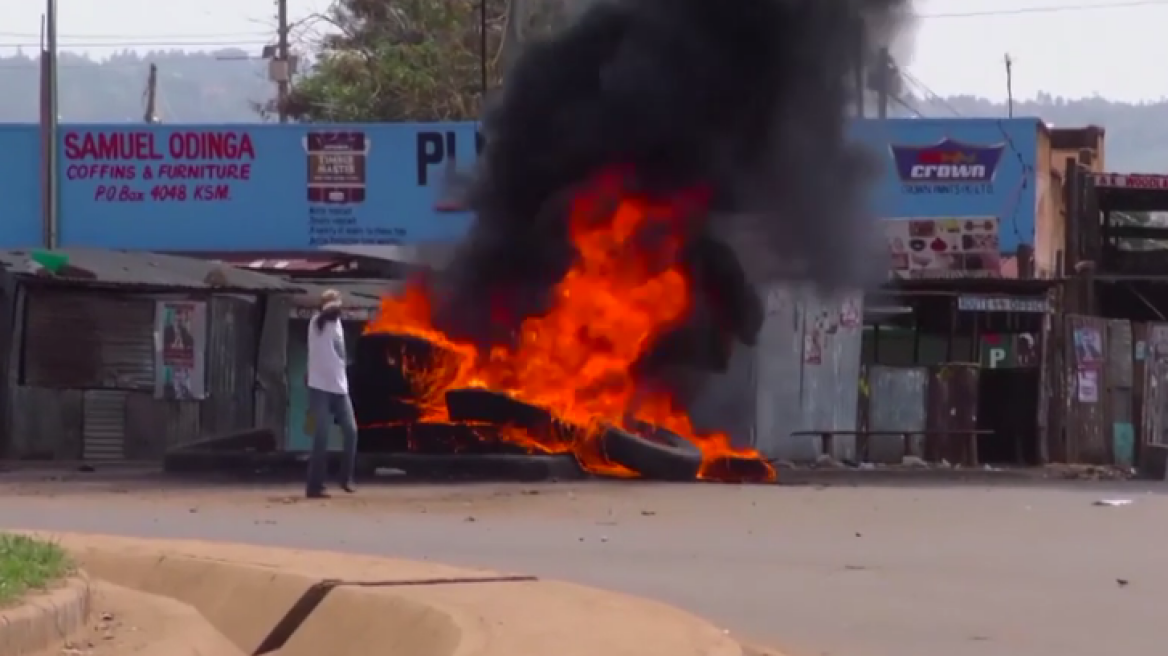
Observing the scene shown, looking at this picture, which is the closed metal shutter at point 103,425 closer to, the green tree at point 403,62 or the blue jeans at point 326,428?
the blue jeans at point 326,428

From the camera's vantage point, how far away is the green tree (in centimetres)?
3791

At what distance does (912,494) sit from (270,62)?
93.0 ft

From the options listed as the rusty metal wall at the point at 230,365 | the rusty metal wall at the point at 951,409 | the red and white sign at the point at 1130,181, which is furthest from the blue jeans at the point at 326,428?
the red and white sign at the point at 1130,181

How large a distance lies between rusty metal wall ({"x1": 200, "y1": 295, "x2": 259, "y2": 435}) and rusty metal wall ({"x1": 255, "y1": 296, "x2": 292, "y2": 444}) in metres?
0.09

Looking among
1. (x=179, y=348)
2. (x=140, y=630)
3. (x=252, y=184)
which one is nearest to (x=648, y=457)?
(x=179, y=348)

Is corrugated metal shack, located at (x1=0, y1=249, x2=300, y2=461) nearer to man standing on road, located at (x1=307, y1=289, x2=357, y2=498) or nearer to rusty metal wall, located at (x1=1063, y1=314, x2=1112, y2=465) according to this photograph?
man standing on road, located at (x1=307, y1=289, x2=357, y2=498)

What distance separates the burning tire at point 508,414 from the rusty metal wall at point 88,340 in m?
6.41

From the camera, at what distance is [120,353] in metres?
21.6

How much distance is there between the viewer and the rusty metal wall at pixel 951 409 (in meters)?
23.2

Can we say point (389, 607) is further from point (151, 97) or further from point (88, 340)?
point (151, 97)

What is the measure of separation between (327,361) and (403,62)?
25.1m

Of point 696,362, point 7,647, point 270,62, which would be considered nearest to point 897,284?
point 696,362

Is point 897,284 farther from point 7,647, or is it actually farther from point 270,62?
point 270,62

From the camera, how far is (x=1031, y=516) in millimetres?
13109
